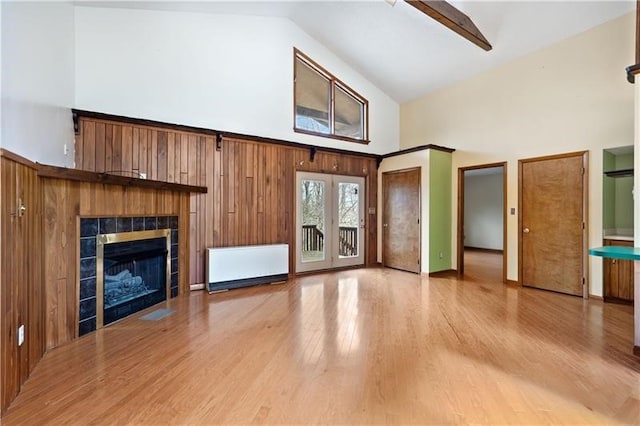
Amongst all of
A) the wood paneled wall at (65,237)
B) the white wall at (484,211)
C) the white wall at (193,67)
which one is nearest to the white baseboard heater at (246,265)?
the wood paneled wall at (65,237)

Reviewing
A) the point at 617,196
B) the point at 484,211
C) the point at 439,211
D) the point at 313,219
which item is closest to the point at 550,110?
the point at 617,196

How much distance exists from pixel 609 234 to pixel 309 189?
14.9ft

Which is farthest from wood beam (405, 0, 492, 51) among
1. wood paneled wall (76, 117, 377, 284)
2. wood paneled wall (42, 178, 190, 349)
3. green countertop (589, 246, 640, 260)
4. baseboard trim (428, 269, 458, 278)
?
wood paneled wall (42, 178, 190, 349)

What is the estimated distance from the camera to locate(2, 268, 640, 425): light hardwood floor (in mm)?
1777

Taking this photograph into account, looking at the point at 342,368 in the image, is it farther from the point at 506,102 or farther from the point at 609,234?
the point at 506,102

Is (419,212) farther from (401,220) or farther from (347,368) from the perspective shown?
(347,368)

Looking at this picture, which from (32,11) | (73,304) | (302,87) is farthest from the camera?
(302,87)

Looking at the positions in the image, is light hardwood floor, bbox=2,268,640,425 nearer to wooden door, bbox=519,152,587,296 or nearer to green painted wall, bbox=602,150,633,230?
wooden door, bbox=519,152,587,296

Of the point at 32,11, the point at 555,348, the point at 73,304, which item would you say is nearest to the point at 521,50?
the point at 555,348

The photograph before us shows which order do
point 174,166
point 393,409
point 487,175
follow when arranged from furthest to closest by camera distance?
point 487,175 < point 174,166 < point 393,409

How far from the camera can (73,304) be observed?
2770mm

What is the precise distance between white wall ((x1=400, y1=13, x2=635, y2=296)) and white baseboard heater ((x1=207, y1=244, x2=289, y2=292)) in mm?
3487

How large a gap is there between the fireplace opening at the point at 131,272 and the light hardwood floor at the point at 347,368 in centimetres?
22

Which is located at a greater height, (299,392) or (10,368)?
(10,368)
